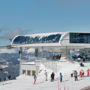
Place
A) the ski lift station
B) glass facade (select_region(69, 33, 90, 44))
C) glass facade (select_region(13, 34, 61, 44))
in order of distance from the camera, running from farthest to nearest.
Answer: glass facade (select_region(69, 33, 90, 44)) → glass facade (select_region(13, 34, 61, 44)) → the ski lift station

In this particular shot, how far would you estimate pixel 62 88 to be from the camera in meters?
33.9

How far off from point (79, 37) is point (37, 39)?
7.79 meters

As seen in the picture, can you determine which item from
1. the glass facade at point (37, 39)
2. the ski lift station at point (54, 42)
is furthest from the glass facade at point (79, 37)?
the glass facade at point (37, 39)

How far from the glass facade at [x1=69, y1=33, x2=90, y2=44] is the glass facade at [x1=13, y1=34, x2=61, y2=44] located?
256cm

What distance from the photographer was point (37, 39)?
195 feet

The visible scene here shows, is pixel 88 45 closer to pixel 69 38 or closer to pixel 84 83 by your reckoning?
pixel 69 38

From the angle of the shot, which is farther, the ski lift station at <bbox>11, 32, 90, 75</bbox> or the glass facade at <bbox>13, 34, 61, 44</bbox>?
the glass facade at <bbox>13, 34, 61, 44</bbox>

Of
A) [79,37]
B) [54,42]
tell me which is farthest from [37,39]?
[79,37]

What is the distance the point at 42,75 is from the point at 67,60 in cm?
876

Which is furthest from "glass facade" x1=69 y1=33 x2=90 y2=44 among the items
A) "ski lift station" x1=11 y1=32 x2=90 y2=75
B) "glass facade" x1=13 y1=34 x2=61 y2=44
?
"glass facade" x1=13 y1=34 x2=61 y2=44

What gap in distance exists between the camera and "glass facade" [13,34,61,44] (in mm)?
55059

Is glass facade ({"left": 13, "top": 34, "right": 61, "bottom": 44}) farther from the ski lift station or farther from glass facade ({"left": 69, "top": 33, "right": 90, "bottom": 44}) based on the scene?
glass facade ({"left": 69, "top": 33, "right": 90, "bottom": 44})

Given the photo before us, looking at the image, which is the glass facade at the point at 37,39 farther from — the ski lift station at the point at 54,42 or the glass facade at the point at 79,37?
the glass facade at the point at 79,37

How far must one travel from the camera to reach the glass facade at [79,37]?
55.9 meters
